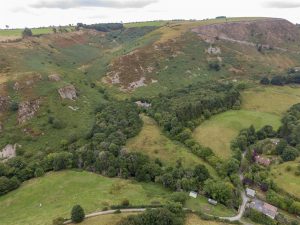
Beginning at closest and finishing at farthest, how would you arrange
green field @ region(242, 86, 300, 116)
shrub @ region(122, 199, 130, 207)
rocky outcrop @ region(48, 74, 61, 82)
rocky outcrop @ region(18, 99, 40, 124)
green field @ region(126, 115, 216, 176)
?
shrub @ region(122, 199, 130, 207) → green field @ region(126, 115, 216, 176) → rocky outcrop @ region(18, 99, 40, 124) → green field @ region(242, 86, 300, 116) → rocky outcrop @ region(48, 74, 61, 82)

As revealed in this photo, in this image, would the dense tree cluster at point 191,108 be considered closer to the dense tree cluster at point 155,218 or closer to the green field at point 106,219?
the dense tree cluster at point 155,218

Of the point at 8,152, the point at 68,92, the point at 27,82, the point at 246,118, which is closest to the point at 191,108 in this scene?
the point at 246,118

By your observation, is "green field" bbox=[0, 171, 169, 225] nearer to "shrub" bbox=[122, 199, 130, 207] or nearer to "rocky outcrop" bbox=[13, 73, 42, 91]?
"shrub" bbox=[122, 199, 130, 207]

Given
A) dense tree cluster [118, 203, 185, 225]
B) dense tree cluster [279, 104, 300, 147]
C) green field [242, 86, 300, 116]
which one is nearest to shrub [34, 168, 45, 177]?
dense tree cluster [118, 203, 185, 225]

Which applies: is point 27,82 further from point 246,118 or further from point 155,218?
point 155,218

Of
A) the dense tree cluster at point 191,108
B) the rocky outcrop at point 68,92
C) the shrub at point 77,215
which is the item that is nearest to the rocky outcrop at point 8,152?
the rocky outcrop at point 68,92

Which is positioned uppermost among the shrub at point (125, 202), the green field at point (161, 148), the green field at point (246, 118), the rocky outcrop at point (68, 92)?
the rocky outcrop at point (68, 92)

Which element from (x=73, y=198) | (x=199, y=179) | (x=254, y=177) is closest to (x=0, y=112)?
(x=73, y=198)
